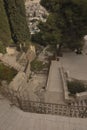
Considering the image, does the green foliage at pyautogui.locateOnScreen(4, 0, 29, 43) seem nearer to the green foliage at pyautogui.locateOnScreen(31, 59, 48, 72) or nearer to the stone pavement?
the green foliage at pyautogui.locateOnScreen(31, 59, 48, 72)

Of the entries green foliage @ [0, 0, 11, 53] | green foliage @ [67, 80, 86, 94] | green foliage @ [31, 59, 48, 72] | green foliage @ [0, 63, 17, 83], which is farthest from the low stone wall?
green foliage @ [0, 0, 11, 53]

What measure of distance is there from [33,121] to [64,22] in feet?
34.8

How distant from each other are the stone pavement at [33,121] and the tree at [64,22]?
9.37 m

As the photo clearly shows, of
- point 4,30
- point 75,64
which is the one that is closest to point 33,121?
point 75,64

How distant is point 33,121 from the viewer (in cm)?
852

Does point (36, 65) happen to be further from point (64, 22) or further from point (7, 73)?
point (7, 73)

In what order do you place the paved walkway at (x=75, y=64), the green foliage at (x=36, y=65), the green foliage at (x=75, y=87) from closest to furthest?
the green foliage at (x=75, y=87), the paved walkway at (x=75, y=64), the green foliage at (x=36, y=65)

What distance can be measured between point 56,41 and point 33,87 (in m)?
5.05

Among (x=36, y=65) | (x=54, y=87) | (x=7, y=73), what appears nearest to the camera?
(x=7, y=73)

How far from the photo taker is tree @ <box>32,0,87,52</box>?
1728 centimetres

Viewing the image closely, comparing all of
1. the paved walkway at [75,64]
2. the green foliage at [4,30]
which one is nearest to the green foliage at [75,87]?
the paved walkway at [75,64]

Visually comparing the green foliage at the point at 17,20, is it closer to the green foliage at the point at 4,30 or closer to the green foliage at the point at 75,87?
the green foliage at the point at 4,30

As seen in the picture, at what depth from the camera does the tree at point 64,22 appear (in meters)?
17.3

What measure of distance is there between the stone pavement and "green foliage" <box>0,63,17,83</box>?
11.7 feet
